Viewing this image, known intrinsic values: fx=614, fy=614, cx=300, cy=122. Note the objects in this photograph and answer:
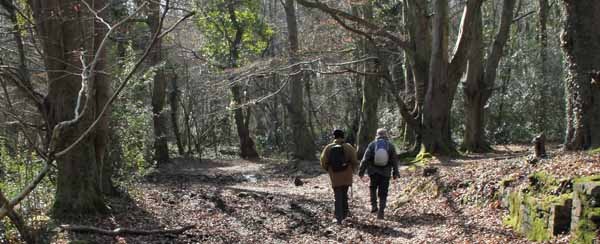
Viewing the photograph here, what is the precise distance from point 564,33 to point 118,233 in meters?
7.83

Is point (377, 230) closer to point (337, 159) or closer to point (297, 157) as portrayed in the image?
point (337, 159)

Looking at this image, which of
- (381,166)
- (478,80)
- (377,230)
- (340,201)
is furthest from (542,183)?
(478,80)

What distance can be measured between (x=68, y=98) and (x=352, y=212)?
19.0 feet

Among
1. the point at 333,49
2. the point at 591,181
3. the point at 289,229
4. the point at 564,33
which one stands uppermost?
the point at 333,49

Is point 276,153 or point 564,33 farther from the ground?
point 564,33

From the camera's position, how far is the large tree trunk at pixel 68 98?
955 centimetres

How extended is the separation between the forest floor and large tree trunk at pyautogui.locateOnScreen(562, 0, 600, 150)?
56 cm

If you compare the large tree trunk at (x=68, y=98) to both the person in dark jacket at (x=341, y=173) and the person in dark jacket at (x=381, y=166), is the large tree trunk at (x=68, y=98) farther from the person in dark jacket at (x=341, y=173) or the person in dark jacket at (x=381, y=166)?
the person in dark jacket at (x=381, y=166)

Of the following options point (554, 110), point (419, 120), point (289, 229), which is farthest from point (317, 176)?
point (554, 110)

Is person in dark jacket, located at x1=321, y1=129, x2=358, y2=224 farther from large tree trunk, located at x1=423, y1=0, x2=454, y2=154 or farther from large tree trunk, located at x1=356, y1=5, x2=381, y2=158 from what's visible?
large tree trunk, located at x1=356, y1=5, x2=381, y2=158

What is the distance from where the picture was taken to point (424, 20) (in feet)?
62.7

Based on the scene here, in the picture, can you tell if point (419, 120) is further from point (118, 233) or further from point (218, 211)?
point (118, 233)

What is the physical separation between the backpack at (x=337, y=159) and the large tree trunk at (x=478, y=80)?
10.4 meters

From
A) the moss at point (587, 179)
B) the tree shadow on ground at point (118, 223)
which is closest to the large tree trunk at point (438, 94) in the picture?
the tree shadow on ground at point (118, 223)
